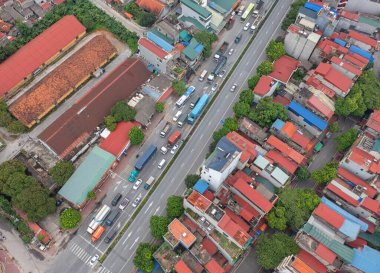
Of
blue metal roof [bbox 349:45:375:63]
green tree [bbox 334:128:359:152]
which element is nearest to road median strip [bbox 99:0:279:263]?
blue metal roof [bbox 349:45:375:63]

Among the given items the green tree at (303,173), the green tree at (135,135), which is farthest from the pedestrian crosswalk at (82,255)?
the green tree at (303,173)

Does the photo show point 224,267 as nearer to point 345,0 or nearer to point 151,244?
point 151,244

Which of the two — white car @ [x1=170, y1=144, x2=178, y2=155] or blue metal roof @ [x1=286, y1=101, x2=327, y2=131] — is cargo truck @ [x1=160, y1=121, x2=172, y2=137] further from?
blue metal roof @ [x1=286, y1=101, x2=327, y2=131]

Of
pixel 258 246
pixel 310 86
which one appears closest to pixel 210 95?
pixel 310 86

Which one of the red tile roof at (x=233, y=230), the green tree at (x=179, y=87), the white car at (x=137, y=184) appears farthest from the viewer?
the green tree at (x=179, y=87)

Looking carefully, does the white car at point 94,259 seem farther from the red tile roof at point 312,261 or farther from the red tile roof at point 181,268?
the red tile roof at point 312,261

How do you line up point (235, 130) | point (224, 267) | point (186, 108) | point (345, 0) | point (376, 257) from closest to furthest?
point (376, 257) < point (224, 267) < point (235, 130) < point (186, 108) < point (345, 0)

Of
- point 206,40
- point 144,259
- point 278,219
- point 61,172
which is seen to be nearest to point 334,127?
point 278,219
